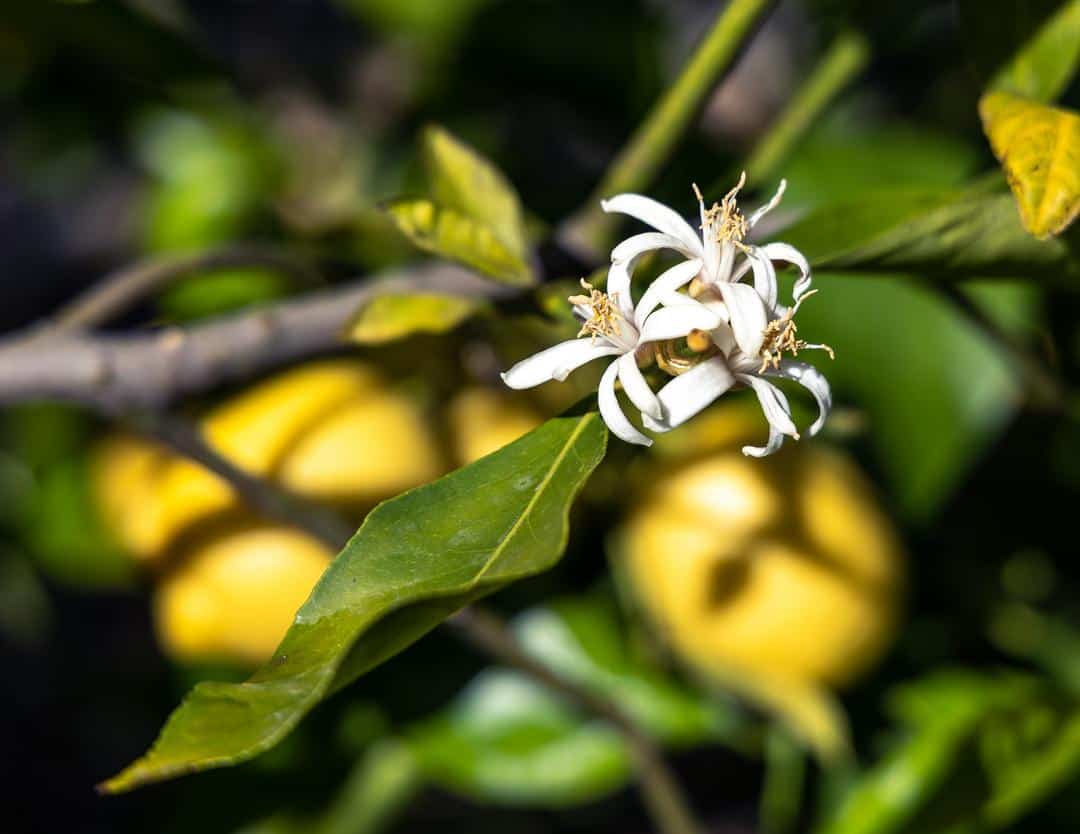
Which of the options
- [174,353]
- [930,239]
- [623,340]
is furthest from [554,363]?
[174,353]

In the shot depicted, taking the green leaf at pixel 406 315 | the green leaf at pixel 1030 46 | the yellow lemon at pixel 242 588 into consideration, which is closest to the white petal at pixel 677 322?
the green leaf at pixel 406 315

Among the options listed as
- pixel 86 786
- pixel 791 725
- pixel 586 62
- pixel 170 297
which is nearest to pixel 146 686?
pixel 170 297

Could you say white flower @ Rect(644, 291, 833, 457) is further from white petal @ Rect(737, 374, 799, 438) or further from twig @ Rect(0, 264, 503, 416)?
twig @ Rect(0, 264, 503, 416)

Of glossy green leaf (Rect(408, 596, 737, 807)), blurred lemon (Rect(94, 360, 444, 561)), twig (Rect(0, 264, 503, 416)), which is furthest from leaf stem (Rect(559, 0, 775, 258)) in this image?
glossy green leaf (Rect(408, 596, 737, 807))

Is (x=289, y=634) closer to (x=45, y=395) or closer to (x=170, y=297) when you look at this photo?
(x=45, y=395)

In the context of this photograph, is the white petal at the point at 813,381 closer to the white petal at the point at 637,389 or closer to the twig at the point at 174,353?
the white petal at the point at 637,389

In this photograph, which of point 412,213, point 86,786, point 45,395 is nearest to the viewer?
point 412,213
